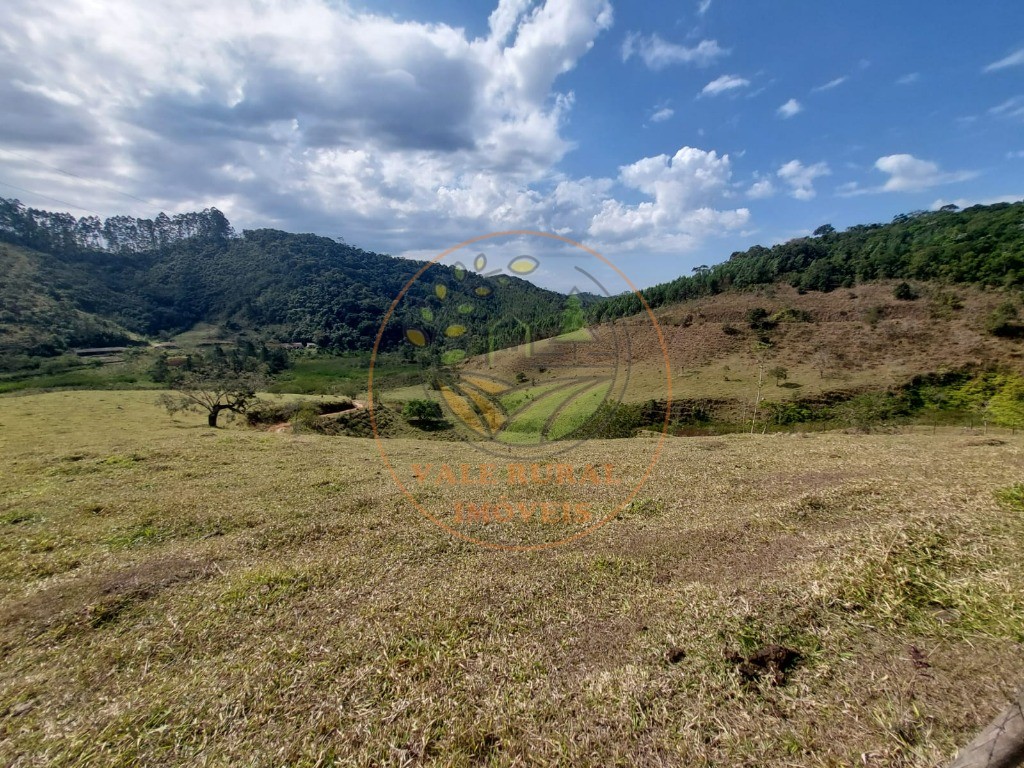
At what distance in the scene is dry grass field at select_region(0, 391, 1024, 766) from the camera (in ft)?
11.5

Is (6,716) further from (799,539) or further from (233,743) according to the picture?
(799,539)

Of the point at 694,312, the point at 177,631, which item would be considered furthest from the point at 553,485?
the point at 694,312

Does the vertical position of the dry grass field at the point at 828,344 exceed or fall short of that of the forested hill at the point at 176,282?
it falls short

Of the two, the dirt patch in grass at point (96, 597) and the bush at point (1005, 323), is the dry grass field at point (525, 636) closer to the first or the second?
the dirt patch in grass at point (96, 597)

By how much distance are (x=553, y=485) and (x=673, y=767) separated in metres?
10.2

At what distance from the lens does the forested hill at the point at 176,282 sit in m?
85.4

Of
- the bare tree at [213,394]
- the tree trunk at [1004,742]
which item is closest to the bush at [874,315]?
the tree trunk at [1004,742]

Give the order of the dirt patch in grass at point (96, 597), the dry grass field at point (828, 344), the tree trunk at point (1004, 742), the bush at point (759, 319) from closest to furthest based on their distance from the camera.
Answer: the tree trunk at point (1004, 742) → the dirt patch in grass at point (96, 597) → the dry grass field at point (828, 344) → the bush at point (759, 319)

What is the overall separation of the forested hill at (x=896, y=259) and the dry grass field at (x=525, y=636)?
249 feet

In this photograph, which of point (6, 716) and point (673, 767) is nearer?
point (673, 767)

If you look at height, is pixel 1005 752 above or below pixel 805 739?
above

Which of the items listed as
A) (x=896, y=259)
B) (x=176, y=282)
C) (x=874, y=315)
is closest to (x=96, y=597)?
(x=874, y=315)

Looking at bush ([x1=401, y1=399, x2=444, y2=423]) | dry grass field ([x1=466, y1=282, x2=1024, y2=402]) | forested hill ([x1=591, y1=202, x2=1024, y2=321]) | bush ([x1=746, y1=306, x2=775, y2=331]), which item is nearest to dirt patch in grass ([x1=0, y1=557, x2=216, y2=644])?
bush ([x1=401, y1=399, x2=444, y2=423])

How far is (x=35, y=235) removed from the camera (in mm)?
121812
